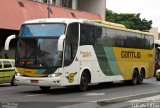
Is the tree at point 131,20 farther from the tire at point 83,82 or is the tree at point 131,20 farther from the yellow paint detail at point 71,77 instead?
the yellow paint detail at point 71,77

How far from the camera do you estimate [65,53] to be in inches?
786

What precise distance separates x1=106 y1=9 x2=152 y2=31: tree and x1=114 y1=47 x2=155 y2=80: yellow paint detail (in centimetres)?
5259

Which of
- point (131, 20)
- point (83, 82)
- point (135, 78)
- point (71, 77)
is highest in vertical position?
point (131, 20)

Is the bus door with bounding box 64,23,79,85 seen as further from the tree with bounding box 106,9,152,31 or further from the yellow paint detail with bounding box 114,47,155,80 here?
the tree with bounding box 106,9,152,31

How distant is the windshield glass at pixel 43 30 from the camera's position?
2002cm

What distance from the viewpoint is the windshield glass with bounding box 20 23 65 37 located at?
20016 millimetres

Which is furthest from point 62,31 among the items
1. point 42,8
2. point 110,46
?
point 42,8

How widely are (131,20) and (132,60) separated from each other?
58.7 metres

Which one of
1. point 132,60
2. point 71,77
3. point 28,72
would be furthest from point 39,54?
point 132,60

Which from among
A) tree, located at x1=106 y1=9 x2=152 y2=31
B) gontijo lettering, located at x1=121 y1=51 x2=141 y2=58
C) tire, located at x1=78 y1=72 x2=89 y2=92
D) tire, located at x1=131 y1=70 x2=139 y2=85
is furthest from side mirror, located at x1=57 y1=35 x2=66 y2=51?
tree, located at x1=106 y1=9 x2=152 y2=31

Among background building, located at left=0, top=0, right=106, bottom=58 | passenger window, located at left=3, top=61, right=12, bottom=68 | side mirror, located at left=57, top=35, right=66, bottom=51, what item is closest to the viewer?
side mirror, located at left=57, top=35, right=66, bottom=51

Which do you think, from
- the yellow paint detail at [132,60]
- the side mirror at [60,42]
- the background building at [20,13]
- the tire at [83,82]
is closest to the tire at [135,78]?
the yellow paint detail at [132,60]

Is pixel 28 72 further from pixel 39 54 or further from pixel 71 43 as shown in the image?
pixel 71 43

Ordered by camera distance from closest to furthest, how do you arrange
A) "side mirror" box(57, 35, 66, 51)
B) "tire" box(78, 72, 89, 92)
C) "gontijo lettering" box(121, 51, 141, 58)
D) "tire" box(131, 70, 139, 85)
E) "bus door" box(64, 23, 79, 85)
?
"side mirror" box(57, 35, 66, 51) < "bus door" box(64, 23, 79, 85) < "tire" box(78, 72, 89, 92) < "gontijo lettering" box(121, 51, 141, 58) < "tire" box(131, 70, 139, 85)
